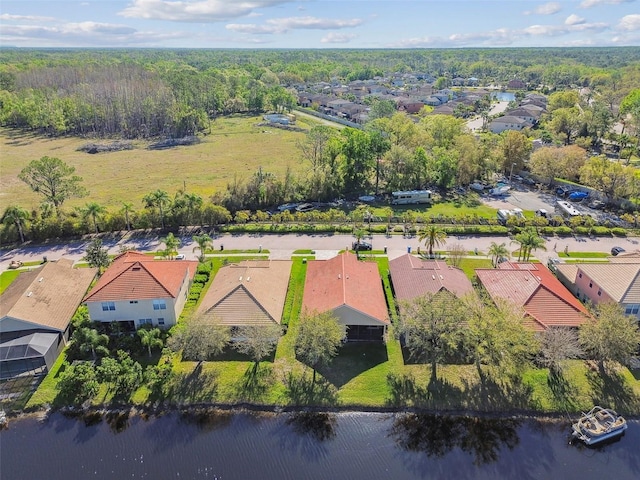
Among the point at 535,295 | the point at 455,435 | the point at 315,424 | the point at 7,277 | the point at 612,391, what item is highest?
the point at 535,295

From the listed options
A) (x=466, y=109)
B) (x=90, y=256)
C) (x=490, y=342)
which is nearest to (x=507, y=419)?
(x=490, y=342)

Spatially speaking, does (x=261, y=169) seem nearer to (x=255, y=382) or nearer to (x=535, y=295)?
(x=255, y=382)

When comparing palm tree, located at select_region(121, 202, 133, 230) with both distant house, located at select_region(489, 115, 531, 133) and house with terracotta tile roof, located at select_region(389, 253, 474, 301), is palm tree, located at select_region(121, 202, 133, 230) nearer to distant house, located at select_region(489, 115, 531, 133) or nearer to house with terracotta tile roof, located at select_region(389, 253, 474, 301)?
house with terracotta tile roof, located at select_region(389, 253, 474, 301)

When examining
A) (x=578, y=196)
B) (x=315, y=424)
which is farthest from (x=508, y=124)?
(x=315, y=424)

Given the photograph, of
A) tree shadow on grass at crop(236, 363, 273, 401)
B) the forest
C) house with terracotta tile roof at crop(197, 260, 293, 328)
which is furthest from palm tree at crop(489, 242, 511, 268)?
tree shadow on grass at crop(236, 363, 273, 401)

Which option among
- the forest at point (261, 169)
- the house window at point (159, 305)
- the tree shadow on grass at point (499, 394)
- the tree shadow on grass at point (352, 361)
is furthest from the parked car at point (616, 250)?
the house window at point (159, 305)

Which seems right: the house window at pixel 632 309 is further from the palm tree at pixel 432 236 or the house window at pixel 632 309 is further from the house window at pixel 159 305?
the house window at pixel 159 305
